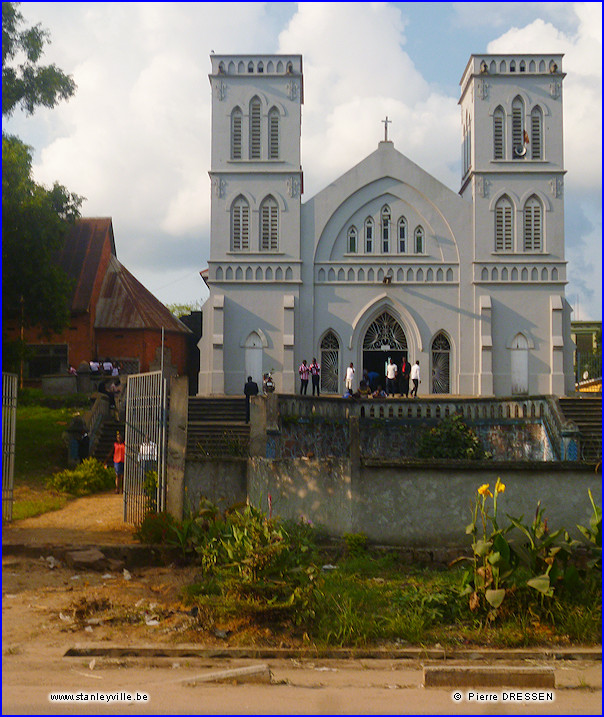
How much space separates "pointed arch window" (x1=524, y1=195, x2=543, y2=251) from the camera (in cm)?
3288

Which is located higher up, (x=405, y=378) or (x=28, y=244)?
(x=28, y=244)

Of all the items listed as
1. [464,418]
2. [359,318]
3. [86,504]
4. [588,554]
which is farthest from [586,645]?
[359,318]

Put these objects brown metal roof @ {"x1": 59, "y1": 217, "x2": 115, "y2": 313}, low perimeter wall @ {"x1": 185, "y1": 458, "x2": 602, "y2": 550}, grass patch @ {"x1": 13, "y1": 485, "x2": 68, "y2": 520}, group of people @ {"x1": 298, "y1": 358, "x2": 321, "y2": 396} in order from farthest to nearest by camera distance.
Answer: brown metal roof @ {"x1": 59, "y1": 217, "x2": 115, "y2": 313}
group of people @ {"x1": 298, "y1": 358, "x2": 321, "y2": 396}
grass patch @ {"x1": 13, "y1": 485, "x2": 68, "y2": 520}
low perimeter wall @ {"x1": 185, "y1": 458, "x2": 602, "y2": 550}

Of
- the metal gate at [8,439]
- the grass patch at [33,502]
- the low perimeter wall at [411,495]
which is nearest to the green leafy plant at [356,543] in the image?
the low perimeter wall at [411,495]

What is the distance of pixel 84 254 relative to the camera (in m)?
36.8

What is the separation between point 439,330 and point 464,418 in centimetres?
1021

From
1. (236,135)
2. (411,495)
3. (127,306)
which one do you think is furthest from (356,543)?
(127,306)

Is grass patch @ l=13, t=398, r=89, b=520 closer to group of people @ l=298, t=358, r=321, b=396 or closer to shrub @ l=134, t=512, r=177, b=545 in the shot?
shrub @ l=134, t=512, r=177, b=545

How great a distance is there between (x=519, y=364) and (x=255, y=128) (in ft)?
47.4

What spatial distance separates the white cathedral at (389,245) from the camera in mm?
32312

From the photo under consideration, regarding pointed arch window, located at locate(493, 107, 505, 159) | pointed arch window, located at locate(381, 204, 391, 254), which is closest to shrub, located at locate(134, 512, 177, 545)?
pointed arch window, located at locate(381, 204, 391, 254)

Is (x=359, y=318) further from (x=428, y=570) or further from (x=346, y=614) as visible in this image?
(x=346, y=614)

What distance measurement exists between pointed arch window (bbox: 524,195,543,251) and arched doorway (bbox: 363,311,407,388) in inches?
247

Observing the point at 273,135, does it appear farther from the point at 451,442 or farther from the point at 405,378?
the point at 451,442
